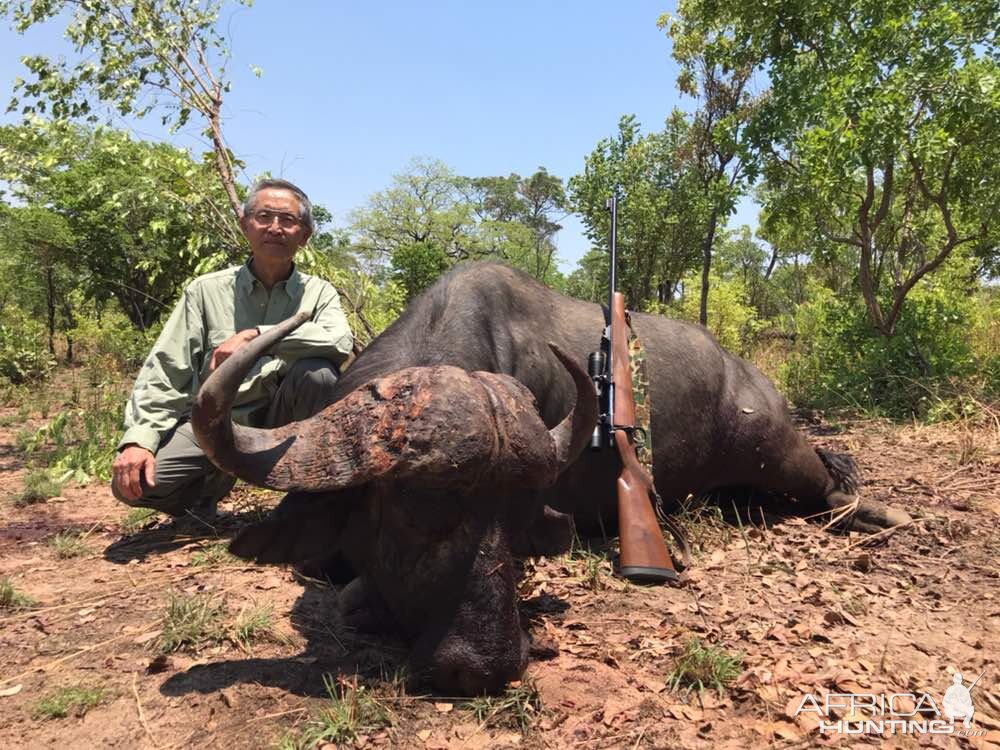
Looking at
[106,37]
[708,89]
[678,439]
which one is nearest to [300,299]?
[678,439]

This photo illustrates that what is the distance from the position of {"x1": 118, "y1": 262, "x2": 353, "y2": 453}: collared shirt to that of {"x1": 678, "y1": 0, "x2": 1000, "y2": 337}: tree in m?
6.09

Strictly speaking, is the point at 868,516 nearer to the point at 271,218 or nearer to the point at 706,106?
the point at 271,218

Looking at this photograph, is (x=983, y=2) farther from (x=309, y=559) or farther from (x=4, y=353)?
(x=4, y=353)

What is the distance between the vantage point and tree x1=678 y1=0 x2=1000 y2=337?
301 inches

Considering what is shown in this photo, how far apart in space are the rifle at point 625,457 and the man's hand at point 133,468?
2.56 meters

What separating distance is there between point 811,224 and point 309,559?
9.67m

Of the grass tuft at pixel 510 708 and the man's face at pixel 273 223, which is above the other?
the man's face at pixel 273 223

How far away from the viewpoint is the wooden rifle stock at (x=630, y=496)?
3596 mm

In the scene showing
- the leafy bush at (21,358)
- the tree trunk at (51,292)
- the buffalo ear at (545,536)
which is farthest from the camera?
the tree trunk at (51,292)

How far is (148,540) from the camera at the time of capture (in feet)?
15.5

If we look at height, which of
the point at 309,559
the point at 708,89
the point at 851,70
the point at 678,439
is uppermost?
the point at 708,89

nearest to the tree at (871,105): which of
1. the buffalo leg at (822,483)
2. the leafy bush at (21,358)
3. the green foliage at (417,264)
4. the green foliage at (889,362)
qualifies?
the green foliage at (889,362)

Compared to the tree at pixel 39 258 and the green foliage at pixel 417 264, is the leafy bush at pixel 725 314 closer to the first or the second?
the tree at pixel 39 258

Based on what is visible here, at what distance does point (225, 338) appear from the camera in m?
4.62
